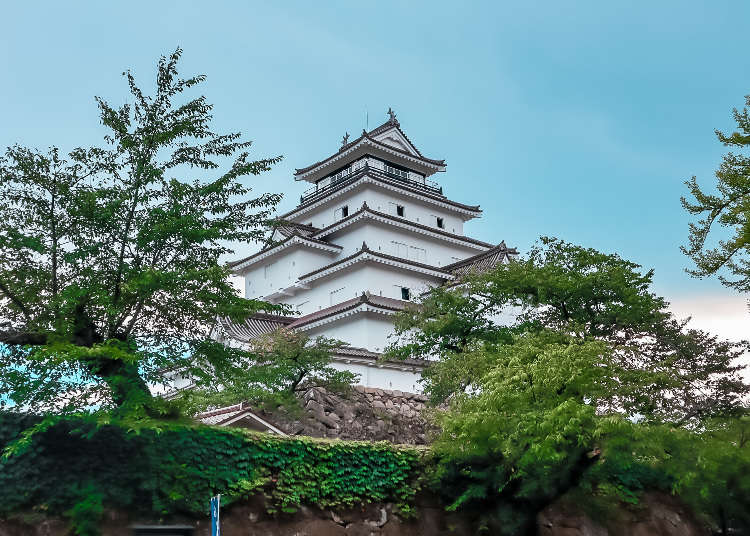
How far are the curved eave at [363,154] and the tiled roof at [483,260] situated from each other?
7507mm

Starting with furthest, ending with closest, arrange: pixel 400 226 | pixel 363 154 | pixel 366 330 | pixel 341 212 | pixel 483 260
A: pixel 363 154, pixel 341 212, pixel 400 226, pixel 483 260, pixel 366 330

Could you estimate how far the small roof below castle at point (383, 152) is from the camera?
42812 mm

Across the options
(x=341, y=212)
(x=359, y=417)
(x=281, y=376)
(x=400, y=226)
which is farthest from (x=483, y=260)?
(x=281, y=376)

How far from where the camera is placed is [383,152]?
142ft

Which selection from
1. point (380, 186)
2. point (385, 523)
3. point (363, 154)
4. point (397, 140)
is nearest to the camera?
point (385, 523)

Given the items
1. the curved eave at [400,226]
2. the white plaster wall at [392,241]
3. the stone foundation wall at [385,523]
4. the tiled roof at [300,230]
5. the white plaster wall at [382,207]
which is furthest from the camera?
the white plaster wall at [382,207]

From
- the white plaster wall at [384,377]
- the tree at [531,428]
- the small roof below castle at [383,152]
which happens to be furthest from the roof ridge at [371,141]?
the tree at [531,428]

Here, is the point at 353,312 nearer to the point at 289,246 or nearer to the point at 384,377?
the point at 384,377

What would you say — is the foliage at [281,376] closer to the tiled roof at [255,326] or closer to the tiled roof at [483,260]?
the tiled roof at [255,326]

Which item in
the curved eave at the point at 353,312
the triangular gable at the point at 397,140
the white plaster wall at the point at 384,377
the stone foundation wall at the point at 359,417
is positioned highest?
the triangular gable at the point at 397,140

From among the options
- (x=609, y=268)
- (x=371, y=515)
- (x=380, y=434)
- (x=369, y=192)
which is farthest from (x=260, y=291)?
(x=371, y=515)

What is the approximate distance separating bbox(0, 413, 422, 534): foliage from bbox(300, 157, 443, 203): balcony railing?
1094 inches

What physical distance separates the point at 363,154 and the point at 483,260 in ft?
32.1

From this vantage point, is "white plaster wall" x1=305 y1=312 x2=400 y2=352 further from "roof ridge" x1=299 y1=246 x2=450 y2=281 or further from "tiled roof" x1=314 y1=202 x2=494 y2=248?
"tiled roof" x1=314 y1=202 x2=494 y2=248
